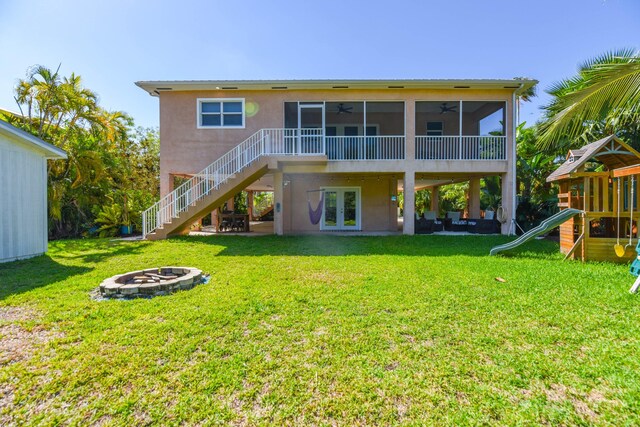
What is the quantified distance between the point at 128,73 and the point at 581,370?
52.5 ft

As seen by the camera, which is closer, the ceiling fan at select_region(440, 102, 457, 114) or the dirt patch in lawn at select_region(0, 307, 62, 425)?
the dirt patch in lawn at select_region(0, 307, 62, 425)

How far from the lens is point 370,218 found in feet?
48.0

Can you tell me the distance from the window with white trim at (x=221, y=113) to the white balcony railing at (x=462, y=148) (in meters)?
7.44

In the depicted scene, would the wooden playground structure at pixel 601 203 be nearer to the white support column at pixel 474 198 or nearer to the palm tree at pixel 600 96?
the palm tree at pixel 600 96

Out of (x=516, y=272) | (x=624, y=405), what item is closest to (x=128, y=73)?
(x=516, y=272)

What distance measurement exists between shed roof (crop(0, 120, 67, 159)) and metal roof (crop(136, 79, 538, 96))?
172 inches

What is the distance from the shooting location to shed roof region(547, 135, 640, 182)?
287 inches

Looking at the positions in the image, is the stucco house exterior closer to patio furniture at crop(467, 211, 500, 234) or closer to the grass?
patio furniture at crop(467, 211, 500, 234)

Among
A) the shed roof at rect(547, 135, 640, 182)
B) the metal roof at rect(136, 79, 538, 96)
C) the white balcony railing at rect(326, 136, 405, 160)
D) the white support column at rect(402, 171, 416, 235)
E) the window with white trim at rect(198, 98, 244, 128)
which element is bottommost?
the white support column at rect(402, 171, 416, 235)

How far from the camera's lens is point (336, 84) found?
11461mm

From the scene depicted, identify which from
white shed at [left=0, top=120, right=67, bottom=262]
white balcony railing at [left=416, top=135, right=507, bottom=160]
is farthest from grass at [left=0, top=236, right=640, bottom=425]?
white balcony railing at [left=416, top=135, right=507, bottom=160]

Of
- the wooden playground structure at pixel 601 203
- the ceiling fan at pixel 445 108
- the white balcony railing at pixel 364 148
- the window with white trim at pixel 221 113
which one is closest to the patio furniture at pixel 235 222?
the window with white trim at pixel 221 113

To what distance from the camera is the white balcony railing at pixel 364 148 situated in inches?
473

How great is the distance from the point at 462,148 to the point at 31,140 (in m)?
14.2
